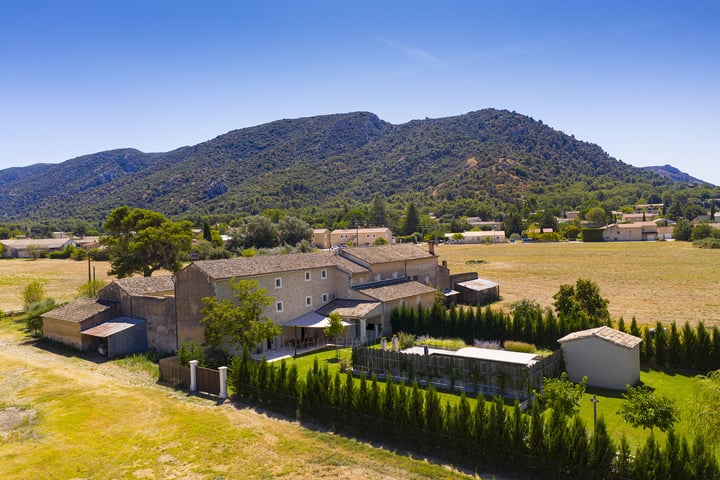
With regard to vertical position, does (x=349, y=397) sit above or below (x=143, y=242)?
below

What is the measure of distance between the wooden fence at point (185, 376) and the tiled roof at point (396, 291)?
14.4m

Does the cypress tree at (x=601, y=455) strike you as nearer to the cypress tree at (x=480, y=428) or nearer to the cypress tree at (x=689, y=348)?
the cypress tree at (x=480, y=428)

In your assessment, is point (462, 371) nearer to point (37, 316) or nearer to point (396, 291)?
point (396, 291)

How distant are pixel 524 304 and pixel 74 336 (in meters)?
33.0

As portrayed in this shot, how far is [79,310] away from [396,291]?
23.5 meters

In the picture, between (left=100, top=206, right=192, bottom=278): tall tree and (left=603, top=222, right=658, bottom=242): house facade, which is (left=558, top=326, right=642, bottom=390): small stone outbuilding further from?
(left=603, top=222, right=658, bottom=242): house facade

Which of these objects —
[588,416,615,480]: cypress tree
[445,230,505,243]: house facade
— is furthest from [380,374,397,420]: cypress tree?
[445,230,505,243]: house facade

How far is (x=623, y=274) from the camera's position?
68.6 metres

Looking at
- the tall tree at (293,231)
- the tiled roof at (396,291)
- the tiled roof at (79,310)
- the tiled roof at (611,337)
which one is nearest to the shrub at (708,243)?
the tall tree at (293,231)

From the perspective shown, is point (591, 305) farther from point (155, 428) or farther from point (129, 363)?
point (129, 363)

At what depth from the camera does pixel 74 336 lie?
36.2 m

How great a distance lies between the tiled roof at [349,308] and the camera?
35.2 m

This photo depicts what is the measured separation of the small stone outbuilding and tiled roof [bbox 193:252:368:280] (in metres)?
17.7

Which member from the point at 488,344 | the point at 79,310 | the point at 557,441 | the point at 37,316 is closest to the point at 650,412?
the point at 557,441
